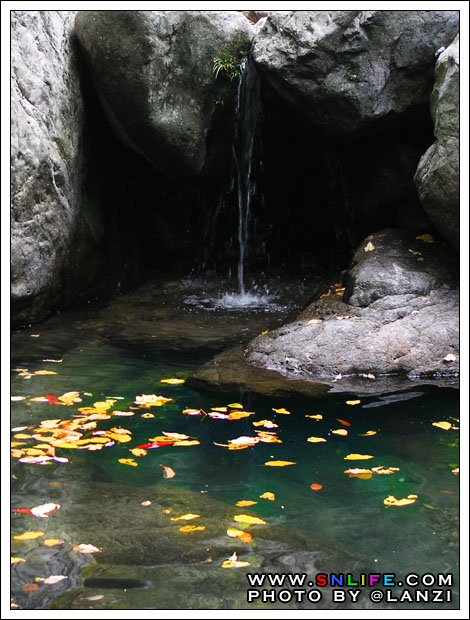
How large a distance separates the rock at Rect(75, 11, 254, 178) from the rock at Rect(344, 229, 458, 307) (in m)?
2.84

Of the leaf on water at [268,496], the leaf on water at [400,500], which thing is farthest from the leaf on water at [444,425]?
the leaf on water at [268,496]

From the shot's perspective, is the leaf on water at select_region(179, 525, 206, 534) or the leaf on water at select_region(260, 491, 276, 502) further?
the leaf on water at select_region(260, 491, 276, 502)

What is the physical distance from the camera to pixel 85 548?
9.26ft

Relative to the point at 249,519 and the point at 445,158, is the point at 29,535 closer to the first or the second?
the point at 249,519

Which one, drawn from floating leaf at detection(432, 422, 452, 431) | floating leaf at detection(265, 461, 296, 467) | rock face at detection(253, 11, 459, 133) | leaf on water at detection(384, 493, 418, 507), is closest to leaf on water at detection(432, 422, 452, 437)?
floating leaf at detection(432, 422, 452, 431)

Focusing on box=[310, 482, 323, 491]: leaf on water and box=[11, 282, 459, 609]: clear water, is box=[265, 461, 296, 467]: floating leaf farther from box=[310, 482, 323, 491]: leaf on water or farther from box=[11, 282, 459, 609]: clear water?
Result: box=[310, 482, 323, 491]: leaf on water

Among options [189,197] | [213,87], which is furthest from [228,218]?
[213,87]

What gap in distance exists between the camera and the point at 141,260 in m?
9.66

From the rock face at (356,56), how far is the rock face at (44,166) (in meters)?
2.37

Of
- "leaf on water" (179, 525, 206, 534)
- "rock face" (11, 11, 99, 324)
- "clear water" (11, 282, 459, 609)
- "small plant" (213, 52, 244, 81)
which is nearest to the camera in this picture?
"clear water" (11, 282, 459, 609)

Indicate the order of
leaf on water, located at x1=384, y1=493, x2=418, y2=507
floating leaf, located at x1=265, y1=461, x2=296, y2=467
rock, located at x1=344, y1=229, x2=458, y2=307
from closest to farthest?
leaf on water, located at x1=384, y1=493, x2=418, y2=507
floating leaf, located at x1=265, y1=461, x2=296, y2=467
rock, located at x1=344, y1=229, x2=458, y2=307

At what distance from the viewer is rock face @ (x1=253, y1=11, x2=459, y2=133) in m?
7.04

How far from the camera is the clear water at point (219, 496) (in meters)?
2.62

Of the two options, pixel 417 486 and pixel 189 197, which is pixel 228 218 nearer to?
pixel 189 197
